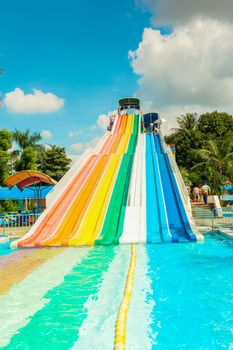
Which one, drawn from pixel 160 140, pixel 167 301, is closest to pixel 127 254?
pixel 167 301

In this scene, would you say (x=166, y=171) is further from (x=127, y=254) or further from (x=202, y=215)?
(x=127, y=254)

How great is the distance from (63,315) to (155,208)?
335 inches

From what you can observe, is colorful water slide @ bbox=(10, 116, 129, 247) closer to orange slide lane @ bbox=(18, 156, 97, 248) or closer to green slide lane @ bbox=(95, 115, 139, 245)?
orange slide lane @ bbox=(18, 156, 97, 248)

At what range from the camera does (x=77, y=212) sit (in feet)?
44.0

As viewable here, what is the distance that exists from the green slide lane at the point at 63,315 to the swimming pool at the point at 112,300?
Result: 1cm

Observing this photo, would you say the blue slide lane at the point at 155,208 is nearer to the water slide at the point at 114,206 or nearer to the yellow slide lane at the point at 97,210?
the water slide at the point at 114,206

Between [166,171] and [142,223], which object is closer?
[142,223]

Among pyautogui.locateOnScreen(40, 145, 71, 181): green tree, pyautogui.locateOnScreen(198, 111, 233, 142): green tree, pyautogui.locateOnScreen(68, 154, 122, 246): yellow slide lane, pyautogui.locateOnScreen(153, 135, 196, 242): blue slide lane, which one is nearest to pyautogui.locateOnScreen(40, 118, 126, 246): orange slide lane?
pyautogui.locateOnScreen(68, 154, 122, 246): yellow slide lane

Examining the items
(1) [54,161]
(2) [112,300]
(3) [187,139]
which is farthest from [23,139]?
(2) [112,300]

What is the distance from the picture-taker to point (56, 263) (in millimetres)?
8805

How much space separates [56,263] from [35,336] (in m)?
4.52

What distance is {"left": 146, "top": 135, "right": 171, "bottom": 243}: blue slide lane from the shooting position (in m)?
11.5

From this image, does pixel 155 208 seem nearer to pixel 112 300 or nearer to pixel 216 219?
pixel 216 219

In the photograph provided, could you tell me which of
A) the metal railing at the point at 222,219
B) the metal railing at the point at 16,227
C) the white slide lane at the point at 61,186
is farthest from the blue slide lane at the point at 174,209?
the metal railing at the point at 16,227
